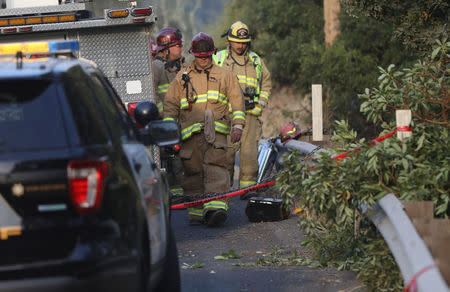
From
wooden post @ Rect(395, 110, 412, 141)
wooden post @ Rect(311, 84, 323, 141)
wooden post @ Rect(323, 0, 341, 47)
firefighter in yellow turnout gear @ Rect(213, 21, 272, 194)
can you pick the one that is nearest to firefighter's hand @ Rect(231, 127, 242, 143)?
wooden post @ Rect(311, 84, 323, 141)

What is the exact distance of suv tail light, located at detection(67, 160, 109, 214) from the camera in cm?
411

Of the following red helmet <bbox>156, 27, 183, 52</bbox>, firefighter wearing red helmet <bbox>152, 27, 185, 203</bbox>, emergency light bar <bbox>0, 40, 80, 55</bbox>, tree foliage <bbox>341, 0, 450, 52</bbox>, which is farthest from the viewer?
red helmet <bbox>156, 27, 183, 52</bbox>

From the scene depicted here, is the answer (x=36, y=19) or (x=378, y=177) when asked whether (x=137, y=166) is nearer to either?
(x=378, y=177)

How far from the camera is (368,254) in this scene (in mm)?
6793

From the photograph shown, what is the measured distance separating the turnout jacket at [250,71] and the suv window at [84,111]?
828 cm

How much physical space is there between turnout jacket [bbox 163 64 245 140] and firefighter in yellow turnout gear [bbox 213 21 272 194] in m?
1.70

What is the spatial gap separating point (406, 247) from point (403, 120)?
2035 mm

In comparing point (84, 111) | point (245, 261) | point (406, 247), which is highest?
point (84, 111)

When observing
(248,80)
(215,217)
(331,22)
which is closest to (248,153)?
(248,80)

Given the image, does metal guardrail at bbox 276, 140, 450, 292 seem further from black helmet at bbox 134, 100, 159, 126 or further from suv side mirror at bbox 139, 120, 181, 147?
black helmet at bbox 134, 100, 159, 126

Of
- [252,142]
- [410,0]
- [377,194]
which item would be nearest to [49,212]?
[377,194]

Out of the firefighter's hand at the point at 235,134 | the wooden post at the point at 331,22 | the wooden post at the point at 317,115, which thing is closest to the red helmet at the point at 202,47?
the firefighter's hand at the point at 235,134

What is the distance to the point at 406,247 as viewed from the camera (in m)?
4.84

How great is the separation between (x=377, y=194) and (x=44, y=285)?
301 centimetres
